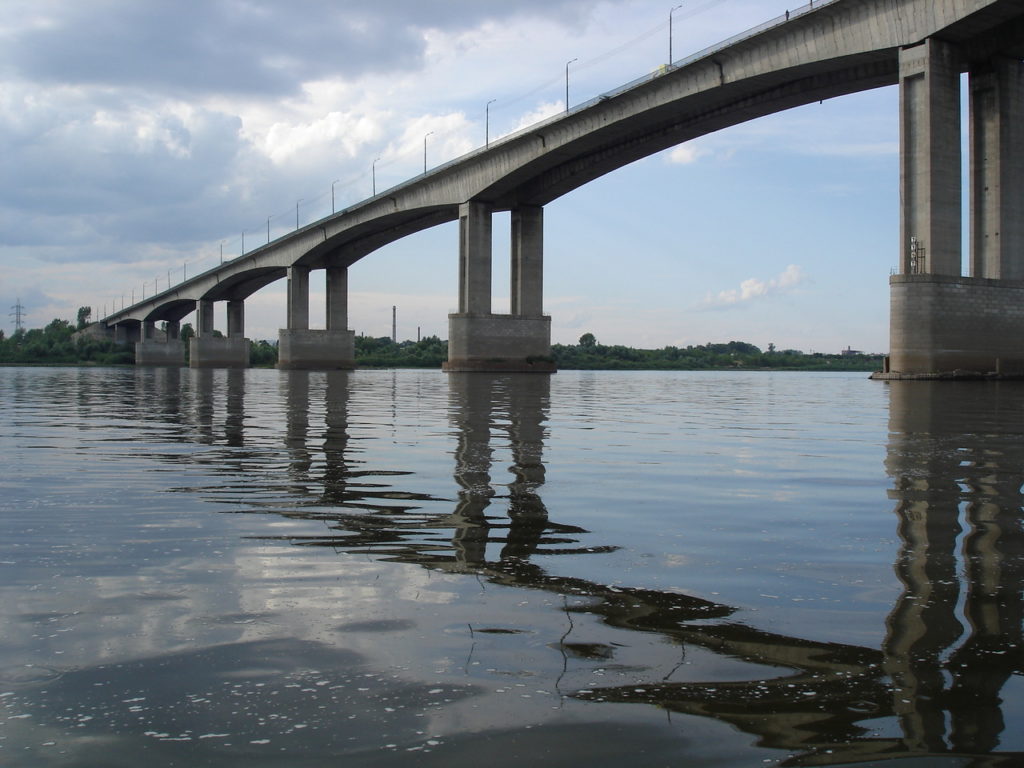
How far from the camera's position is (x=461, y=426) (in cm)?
1595

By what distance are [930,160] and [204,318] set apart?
9975 cm

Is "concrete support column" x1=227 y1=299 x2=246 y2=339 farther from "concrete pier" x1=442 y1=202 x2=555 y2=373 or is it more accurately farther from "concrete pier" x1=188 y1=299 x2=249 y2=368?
"concrete pier" x1=442 y1=202 x2=555 y2=373

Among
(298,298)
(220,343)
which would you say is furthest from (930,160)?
(220,343)

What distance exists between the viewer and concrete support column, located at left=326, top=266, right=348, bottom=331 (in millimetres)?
97188

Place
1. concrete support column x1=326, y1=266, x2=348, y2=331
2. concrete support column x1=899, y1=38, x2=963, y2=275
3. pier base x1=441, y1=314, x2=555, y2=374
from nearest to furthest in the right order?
1. concrete support column x1=899, y1=38, x2=963, y2=275
2. pier base x1=441, y1=314, x2=555, y2=374
3. concrete support column x1=326, y1=266, x2=348, y2=331

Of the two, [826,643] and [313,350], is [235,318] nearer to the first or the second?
[313,350]

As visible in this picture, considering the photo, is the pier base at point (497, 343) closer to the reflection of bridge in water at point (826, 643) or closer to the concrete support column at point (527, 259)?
the concrete support column at point (527, 259)

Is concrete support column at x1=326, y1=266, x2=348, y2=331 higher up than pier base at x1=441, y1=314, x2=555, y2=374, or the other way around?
concrete support column at x1=326, y1=266, x2=348, y2=331

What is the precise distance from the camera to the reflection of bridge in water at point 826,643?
109 inches

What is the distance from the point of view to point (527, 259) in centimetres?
6931

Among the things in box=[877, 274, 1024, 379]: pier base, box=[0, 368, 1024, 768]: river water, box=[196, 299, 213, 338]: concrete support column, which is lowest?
box=[0, 368, 1024, 768]: river water

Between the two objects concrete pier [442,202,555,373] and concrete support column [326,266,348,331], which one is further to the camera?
concrete support column [326,266,348,331]

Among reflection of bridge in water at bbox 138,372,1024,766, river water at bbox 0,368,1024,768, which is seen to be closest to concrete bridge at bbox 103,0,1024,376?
reflection of bridge in water at bbox 138,372,1024,766

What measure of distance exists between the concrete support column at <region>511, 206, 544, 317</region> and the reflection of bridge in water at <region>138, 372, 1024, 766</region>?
194 feet
